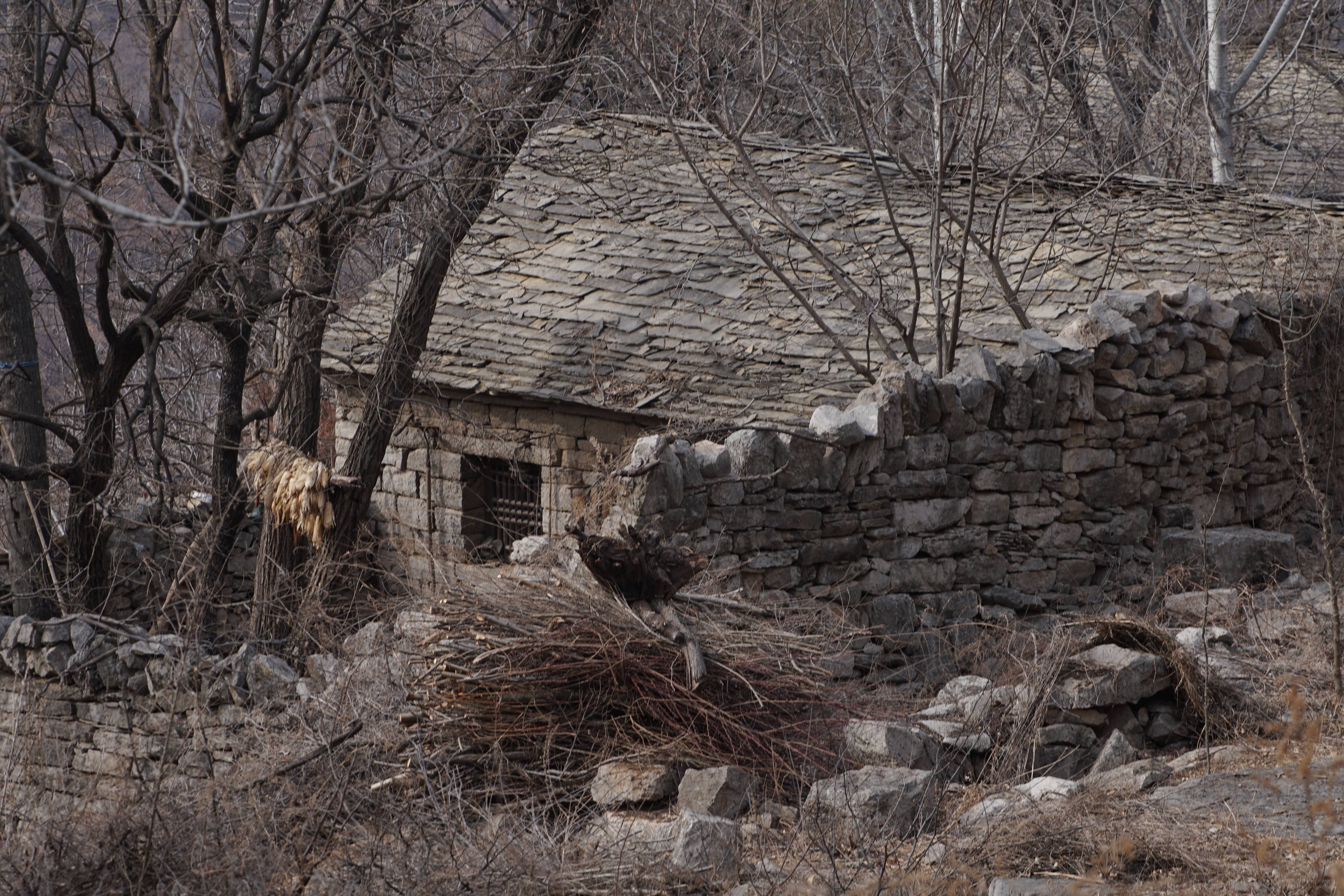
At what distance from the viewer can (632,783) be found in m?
4.39

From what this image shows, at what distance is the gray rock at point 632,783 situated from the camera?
4371 mm

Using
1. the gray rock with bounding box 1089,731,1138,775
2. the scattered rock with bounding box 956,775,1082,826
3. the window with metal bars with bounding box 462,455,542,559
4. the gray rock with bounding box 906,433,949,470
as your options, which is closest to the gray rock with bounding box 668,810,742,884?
the scattered rock with bounding box 956,775,1082,826

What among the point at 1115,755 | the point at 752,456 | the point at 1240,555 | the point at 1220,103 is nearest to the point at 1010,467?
the point at 1240,555

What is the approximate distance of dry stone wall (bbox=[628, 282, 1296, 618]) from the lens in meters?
6.45

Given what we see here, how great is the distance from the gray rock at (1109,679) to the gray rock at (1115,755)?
0.65ft

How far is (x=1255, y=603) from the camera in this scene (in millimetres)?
6523

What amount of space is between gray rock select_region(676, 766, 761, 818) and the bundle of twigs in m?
0.17

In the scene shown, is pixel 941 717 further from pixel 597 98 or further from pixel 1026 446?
pixel 597 98

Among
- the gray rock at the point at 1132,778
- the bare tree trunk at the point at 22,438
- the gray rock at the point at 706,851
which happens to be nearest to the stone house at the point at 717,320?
the bare tree trunk at the point at 22,438

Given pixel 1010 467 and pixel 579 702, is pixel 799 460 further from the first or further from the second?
pixel 579 702

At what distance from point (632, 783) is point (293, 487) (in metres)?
4.82

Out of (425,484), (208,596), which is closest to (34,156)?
(208,596)

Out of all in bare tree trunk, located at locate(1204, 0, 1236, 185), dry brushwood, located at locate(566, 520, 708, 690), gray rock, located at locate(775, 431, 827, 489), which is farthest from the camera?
bare tree trunk, located at locate(1204, 0, 1236, 185)

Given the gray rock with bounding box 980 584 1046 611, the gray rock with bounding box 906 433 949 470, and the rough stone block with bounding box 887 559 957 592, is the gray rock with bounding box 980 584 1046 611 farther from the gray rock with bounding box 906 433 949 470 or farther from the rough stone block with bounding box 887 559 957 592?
the gray rock with bounding box 906 433 949 470
